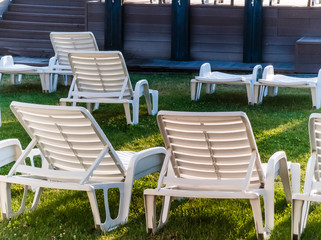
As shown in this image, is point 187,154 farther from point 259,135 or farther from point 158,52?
point 158,52

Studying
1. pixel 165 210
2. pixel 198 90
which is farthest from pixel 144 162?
pixel 198 90

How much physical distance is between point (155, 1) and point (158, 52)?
1.18m

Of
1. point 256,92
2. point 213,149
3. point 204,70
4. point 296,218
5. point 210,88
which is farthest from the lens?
point 210,88

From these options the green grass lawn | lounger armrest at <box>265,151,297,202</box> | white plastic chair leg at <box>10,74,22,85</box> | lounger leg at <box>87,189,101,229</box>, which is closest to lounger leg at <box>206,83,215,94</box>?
the green grass lawn

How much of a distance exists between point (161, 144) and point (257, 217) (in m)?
3.29

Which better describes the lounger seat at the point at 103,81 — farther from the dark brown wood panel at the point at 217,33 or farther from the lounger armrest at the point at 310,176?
the dark brown wood panel at the point at 217,33

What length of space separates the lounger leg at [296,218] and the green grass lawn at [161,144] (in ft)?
0.50

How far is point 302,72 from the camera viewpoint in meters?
12.7

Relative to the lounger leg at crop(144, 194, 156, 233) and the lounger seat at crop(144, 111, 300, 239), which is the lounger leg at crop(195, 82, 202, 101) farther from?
the lounger leg at crop(144, 194, 156, 233)

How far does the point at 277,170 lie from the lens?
15.9 feet

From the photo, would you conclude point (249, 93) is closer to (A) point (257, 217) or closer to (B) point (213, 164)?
(B) point (213, 164)

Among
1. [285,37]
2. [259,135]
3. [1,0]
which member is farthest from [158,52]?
[259,135]

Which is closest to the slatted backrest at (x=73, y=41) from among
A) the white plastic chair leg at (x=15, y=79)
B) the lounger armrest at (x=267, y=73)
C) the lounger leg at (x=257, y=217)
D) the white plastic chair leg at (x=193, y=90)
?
the white plastic chair leg at (x=15, y=79)

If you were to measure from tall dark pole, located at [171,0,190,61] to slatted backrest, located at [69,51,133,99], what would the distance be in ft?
19.2
